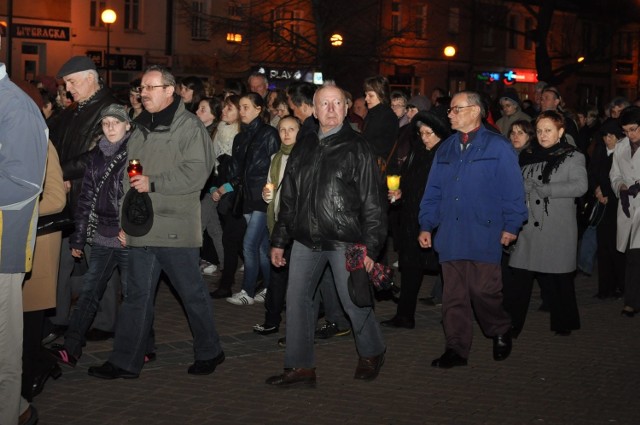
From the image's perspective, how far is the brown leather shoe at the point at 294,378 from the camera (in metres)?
7.89

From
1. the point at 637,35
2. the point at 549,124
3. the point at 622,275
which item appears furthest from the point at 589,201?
the point at 637,35

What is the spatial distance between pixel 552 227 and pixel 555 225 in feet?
0.11

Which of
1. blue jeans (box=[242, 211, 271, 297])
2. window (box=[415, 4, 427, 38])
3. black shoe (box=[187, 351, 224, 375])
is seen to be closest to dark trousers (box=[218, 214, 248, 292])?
blue jeans (box=[242, 211, 271, 297])

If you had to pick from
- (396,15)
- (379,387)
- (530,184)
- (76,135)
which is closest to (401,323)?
(530,184)

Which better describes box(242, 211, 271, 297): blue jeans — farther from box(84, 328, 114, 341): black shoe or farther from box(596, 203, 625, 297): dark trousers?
box(596, 203, 625, 297): dark trousers

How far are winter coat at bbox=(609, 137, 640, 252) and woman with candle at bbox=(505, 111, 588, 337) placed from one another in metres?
1.41

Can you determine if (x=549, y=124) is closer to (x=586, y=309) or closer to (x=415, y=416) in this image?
(x=586, y=309)

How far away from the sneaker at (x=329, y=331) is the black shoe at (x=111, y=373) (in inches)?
87.6

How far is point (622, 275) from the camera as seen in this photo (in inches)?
482

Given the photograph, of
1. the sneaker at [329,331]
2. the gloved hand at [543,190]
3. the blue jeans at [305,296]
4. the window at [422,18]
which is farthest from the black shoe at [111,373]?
the window at [422,18]

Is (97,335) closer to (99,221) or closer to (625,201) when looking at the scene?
(99,221)

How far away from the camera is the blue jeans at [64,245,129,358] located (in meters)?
8.45

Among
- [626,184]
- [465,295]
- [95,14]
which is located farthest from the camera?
[95,14]

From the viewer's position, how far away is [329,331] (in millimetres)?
9820
